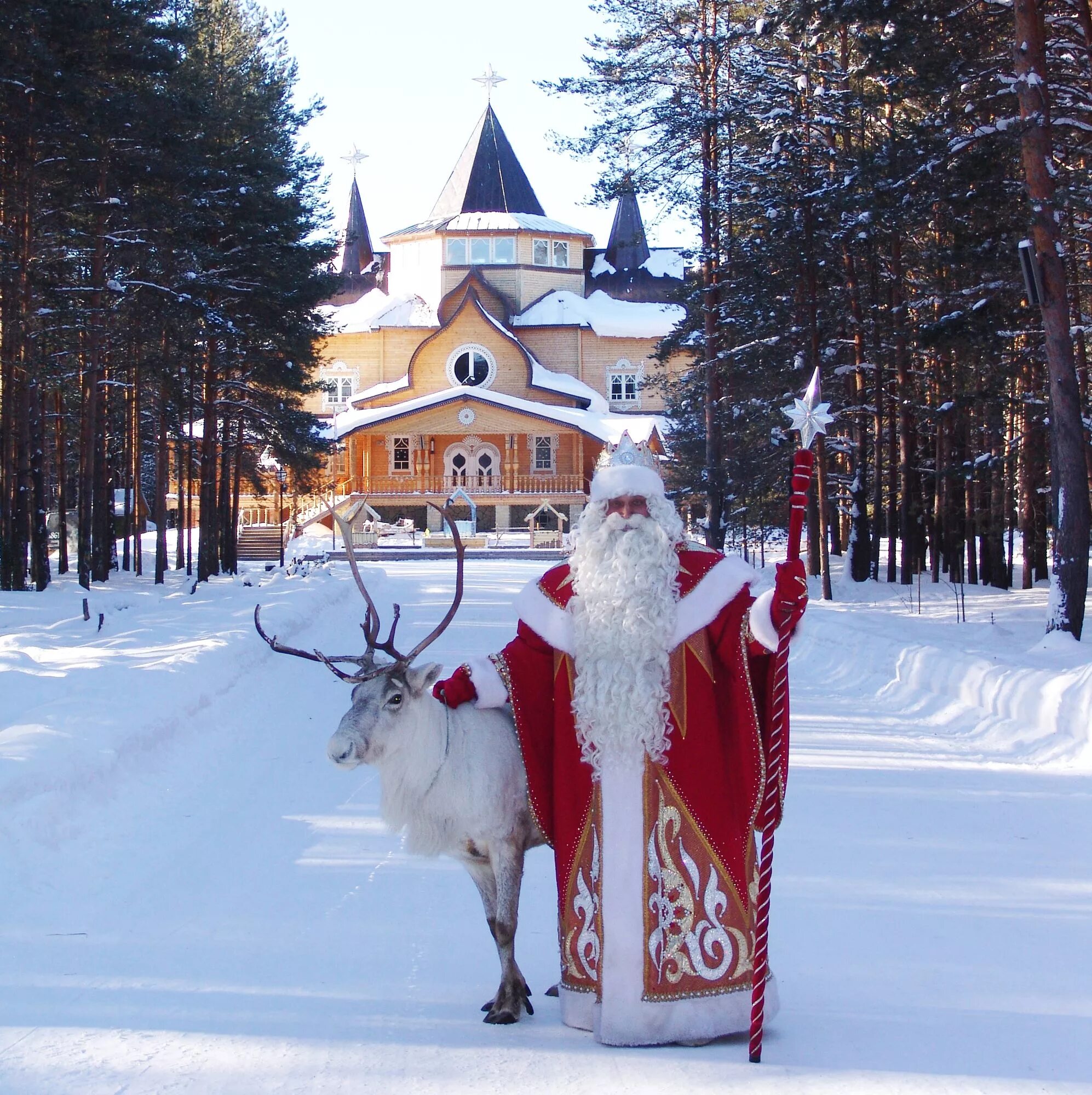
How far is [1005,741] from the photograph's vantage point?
1062 cm

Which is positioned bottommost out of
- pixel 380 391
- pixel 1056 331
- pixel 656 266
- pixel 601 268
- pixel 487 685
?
pixel 487 685

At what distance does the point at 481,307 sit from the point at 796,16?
4527 cm

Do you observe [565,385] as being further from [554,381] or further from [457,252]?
[457,252]

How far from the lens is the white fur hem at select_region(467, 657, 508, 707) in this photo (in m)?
4.86

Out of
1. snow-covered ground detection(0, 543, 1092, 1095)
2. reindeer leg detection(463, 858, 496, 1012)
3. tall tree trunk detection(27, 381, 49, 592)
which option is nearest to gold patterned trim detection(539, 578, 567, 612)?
reindeer leg detection(463, 858, 496, 1012)

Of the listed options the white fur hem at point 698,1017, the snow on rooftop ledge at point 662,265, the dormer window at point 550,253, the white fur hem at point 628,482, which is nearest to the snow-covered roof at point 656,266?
the snow on rooftop ledge at point 662,265

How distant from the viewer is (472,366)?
201 feet

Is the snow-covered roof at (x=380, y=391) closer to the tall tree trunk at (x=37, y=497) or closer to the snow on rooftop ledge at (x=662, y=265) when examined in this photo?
the snow on rooftop ledge at (x=662, y=265)

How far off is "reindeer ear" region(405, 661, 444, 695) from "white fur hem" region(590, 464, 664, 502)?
0.87 m

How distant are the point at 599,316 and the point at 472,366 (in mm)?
7845

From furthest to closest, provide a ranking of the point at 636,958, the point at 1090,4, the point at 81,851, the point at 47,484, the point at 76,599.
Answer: the point at 47,484 < the point at 76,599 < the point at 1090,4 < the point at 81,851 < the point at 636,958

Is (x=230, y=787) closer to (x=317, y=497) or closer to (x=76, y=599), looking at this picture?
(x=76, y=599)

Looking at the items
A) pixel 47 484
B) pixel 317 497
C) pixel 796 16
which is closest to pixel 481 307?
pixel 317 497

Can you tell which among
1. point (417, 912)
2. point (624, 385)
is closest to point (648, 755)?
point (417, 912)
